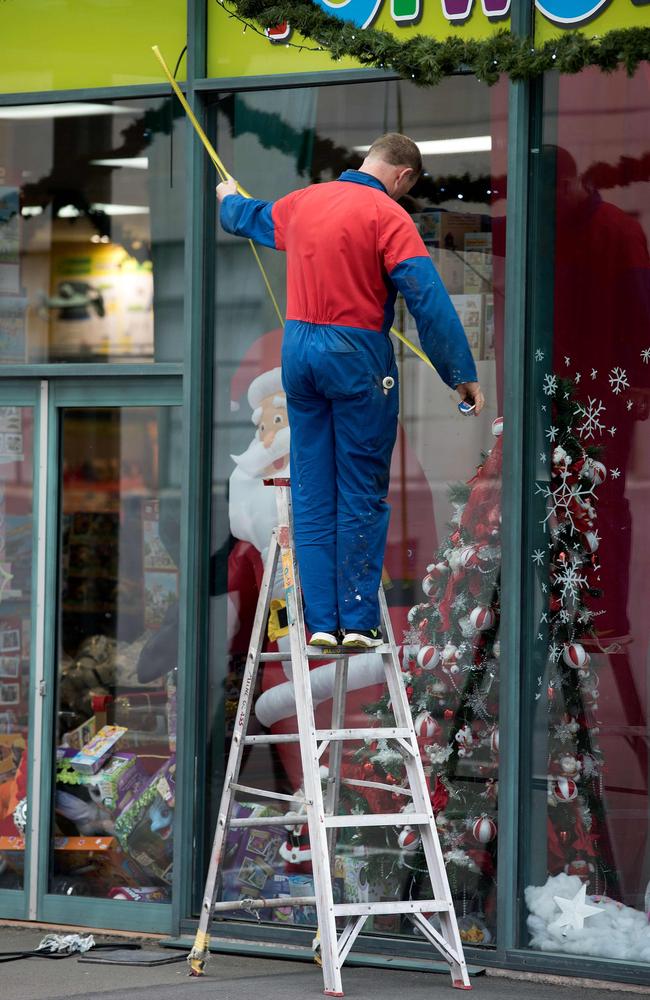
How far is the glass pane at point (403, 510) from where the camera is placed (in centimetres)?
577

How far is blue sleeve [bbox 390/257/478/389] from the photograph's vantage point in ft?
15.8

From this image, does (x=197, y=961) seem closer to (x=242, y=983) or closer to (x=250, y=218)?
(x=242, y=983)

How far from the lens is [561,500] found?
5668 millimetres

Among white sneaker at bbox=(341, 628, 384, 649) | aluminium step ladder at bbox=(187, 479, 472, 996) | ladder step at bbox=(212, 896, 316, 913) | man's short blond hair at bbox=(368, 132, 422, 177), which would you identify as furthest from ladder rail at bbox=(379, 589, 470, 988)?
man's short blond hair at bbox=(368, 132, 422, 177)

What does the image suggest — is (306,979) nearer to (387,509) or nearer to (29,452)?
(387,509)

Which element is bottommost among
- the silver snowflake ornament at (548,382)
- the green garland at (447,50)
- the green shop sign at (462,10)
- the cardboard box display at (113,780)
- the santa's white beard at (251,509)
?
the cardboard box display at (113,780)

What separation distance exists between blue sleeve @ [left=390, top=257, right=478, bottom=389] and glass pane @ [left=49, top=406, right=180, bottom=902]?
1821 millimetres

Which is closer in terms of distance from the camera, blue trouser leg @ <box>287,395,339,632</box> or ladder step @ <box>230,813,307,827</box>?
blue trouser leg @ <box>287,395,339,632</box>

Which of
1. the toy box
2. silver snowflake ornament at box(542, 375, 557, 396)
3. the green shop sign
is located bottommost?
the toy box

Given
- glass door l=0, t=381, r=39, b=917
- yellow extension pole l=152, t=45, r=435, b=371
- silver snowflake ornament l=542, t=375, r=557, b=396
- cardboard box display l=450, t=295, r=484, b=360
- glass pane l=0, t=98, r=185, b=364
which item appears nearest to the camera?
silver snowflake ornament l=542, t=375, r=557, b=396

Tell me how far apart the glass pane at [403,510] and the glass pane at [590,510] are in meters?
0.19

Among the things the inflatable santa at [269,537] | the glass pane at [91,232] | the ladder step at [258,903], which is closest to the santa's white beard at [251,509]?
the inflatable santa at [269,537]

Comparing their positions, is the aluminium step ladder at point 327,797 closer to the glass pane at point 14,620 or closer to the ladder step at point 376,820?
the ladder step at point 376,820

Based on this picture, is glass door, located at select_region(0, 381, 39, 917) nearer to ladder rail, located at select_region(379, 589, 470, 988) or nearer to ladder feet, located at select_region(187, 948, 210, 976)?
ladder feet, located at select_region(187, 948, 210, 976)
